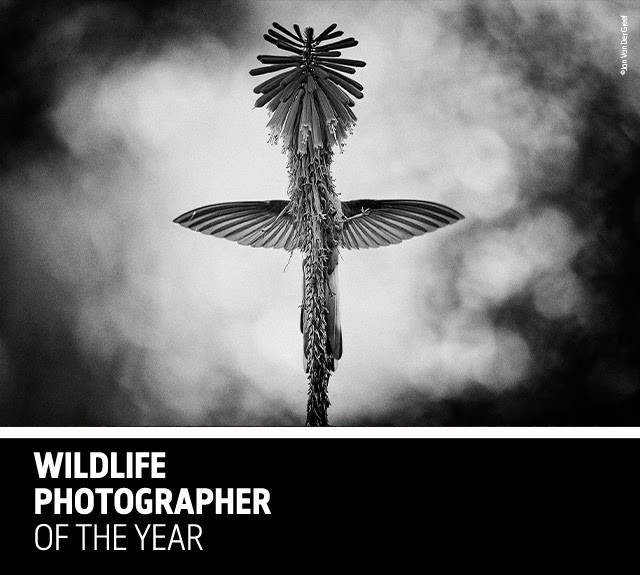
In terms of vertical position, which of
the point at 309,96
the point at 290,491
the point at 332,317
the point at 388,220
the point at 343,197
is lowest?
the point at 290,491

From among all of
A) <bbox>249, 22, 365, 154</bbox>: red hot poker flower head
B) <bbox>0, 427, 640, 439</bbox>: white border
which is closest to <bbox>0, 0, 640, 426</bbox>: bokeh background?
<bbox>0, 427, 640, 439</bbox>: white border

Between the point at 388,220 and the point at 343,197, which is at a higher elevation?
the point at 343,197

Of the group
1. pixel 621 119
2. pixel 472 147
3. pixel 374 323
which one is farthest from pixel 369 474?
pixel 621 119

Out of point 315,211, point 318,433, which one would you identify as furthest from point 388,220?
point 318,433

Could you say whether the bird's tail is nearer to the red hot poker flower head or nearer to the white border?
the white border

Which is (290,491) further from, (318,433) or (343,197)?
(343,197)

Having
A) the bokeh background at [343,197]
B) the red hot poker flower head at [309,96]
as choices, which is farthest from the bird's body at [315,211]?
the bokeh background at [343,197]
